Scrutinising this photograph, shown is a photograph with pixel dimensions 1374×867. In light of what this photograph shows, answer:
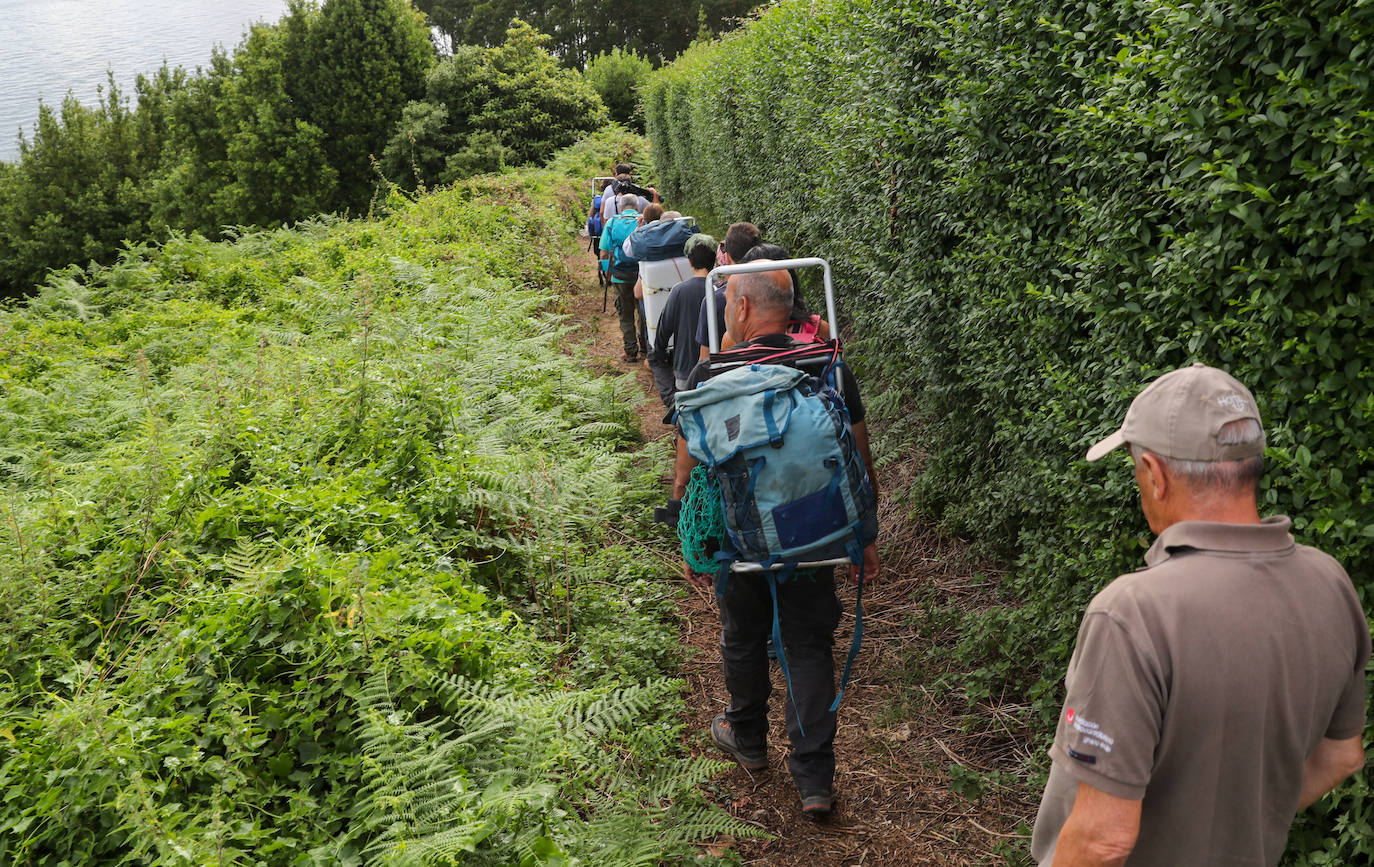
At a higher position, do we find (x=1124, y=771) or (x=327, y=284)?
(x=327, y=284)

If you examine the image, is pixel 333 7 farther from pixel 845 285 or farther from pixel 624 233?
pixel 845 285

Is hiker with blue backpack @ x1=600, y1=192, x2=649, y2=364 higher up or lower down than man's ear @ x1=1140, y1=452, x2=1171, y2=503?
higher up

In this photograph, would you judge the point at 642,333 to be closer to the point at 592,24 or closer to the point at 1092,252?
the point at 1092,252

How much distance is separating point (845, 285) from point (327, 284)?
6.75 meters

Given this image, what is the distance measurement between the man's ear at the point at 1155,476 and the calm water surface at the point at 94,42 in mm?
44275

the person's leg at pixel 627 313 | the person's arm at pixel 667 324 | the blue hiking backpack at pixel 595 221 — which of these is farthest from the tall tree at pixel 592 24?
the person's arm at pixel 667 324

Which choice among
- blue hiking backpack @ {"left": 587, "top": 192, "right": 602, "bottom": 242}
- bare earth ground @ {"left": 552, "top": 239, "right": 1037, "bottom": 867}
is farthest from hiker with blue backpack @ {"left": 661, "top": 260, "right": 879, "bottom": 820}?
blue hiking backpack @ {"left": 587, "top": 192, "right": 602, "bottom": 242}

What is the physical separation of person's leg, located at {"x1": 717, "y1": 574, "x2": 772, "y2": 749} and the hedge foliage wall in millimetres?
1133

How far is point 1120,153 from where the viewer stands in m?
2.86

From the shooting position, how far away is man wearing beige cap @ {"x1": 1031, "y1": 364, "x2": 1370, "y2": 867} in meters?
1.72

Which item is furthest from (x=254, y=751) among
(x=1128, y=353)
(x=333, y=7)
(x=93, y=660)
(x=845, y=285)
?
(x=333, y=7)

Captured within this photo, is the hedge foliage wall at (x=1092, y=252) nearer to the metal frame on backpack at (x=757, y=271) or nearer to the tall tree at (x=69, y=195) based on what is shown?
the metal frame on backpack at (x=757, y=271)

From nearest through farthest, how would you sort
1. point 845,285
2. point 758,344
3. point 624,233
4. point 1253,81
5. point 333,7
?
point 1253,81
point 758,344
point 845,285
point 624,233
point 333,7

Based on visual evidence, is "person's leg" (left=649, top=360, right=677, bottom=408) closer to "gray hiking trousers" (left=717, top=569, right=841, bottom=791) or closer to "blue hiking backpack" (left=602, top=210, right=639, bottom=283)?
"blue hiking backpack" (left=602, top=210, right=639, bottom=283)
